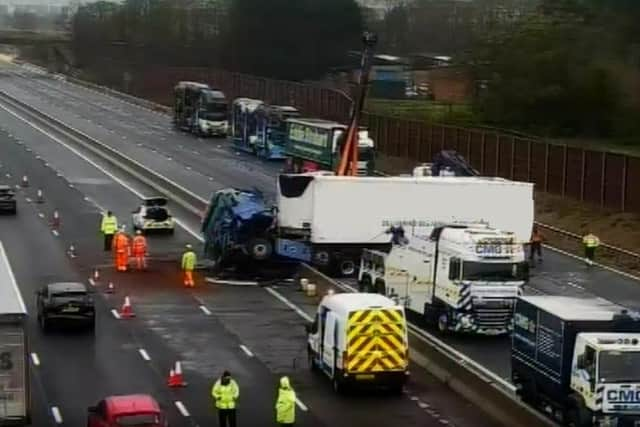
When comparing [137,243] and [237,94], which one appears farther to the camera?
[237,94]

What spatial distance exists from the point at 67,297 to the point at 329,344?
28.8 ft

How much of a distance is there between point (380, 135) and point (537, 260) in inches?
1622

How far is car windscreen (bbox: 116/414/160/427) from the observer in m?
25.0

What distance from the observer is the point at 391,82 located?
147 meters

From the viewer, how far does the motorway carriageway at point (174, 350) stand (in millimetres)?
30406

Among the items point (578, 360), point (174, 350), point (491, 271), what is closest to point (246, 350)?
point (174, 350)

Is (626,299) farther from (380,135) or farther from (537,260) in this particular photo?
(380,135)

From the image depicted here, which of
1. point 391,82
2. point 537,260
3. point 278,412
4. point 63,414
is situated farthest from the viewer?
point 391,82

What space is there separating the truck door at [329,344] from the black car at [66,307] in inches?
312

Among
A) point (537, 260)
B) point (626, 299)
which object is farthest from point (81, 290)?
point (537, 260)

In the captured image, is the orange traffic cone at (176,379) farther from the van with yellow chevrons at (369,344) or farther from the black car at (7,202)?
the black car at (7,202)

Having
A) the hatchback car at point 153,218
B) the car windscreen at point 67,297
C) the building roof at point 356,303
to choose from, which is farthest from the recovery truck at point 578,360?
the hatchback car at point 153,218

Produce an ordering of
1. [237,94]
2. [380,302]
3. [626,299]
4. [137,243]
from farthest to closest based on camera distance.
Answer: [237,94] < [137,243] < [626,299] < [380,302]

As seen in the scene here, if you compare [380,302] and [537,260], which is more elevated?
[380,302]
